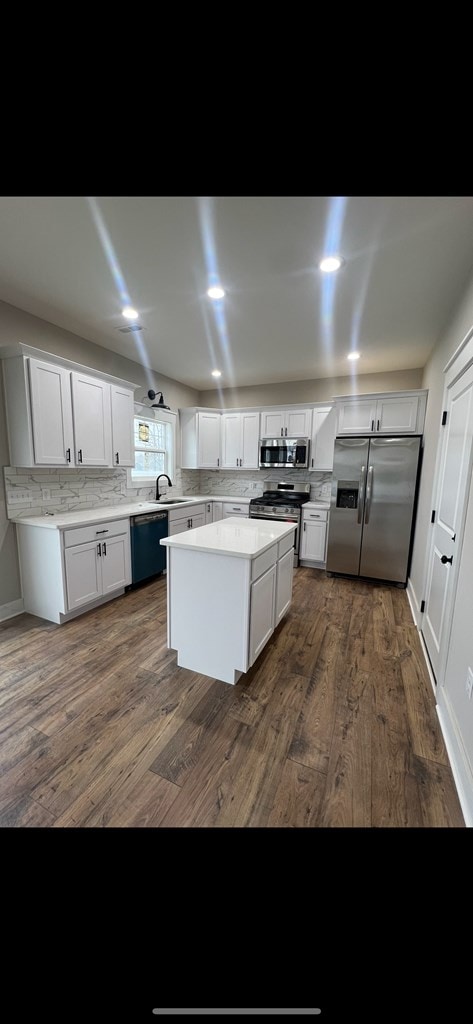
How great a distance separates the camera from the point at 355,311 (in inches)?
106

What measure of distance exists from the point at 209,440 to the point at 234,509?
1.17 meters

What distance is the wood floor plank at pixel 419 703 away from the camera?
63.8 inches

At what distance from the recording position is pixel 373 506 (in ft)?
12.6

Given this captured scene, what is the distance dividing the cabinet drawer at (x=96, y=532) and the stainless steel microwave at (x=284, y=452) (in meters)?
2.36

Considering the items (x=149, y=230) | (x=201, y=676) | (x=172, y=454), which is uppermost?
(x=149, y=230)

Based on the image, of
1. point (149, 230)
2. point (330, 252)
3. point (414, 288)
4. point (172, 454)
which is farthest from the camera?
point (172, 454)

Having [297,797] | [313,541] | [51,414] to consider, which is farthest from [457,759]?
[51,414]

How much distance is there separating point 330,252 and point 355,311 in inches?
33.7

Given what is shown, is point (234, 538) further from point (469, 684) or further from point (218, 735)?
point (469, 684)

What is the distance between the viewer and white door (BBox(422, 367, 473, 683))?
6.00 ft

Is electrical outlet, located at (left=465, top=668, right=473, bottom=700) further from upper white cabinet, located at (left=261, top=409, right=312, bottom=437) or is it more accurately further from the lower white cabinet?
upper white cabinet, located at (left=261, top=409, right=312, bottom=437)

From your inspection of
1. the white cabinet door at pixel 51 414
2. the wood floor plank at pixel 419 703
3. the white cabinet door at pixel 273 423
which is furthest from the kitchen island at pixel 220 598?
the white cabinet door at pixel 273 423
